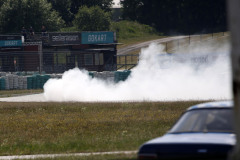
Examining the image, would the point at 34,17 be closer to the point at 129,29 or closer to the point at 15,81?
the point at 129,29

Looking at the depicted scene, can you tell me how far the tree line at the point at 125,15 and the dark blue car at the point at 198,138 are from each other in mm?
48039

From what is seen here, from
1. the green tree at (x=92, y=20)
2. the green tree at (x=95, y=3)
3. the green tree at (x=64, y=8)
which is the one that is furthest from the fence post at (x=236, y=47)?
the green tree at (x=95, y=3)

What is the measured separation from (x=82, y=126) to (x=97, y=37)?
35.1m

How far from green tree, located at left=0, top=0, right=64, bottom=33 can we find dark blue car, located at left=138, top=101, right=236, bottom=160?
64.5m

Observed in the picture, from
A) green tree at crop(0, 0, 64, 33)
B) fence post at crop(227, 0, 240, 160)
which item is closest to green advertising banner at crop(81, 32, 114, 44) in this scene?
green tree at crop(0, 0, 64, 33)

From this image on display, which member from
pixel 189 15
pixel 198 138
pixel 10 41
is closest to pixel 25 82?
pixel 10 41

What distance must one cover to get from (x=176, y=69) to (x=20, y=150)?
19.3m

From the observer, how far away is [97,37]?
5041 cm

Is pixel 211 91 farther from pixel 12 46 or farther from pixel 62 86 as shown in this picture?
pixel 12 46

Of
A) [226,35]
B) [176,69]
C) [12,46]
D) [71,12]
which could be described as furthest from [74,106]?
[71,12]

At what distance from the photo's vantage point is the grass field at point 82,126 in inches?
507

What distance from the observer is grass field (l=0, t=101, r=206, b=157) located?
42.2 feet

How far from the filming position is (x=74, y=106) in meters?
21.3

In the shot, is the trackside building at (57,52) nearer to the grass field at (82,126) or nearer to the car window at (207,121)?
the grass field at (82,126)
